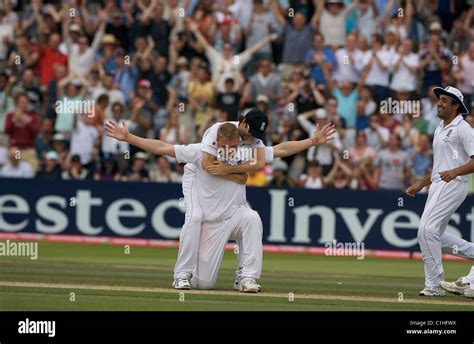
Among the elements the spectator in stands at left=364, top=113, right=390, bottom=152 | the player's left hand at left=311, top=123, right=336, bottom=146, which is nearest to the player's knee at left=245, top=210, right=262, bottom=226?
the player's left hand at left=311, top=123, right=336, bottom=146

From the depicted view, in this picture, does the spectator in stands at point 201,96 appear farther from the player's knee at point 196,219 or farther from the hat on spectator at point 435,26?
the player's knee at point 196,219

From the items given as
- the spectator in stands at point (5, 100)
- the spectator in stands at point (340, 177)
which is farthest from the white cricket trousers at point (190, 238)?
the spectator in stands at point (5, 100)

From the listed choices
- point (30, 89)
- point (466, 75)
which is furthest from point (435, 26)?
point (30, 89)

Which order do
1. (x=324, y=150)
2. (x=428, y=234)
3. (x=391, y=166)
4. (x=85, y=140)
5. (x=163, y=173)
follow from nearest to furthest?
(x=428, y=234) < (x=391, y=166) < (x=324, y=150) < (x=163, y=173) < (x=85, y=140)

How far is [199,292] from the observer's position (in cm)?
1467

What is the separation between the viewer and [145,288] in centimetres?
1498

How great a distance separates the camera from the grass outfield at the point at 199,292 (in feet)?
44.6

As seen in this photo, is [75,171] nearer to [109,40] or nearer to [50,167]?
[50,167]

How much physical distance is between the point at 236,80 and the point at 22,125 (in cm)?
415

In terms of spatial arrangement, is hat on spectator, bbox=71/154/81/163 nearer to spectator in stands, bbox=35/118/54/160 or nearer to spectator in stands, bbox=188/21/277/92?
spectator in stands, bbox=35/118/54/160

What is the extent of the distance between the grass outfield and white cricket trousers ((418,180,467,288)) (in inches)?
16.0

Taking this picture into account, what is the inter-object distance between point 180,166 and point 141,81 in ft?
7.67

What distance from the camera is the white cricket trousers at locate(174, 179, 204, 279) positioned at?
1478 centimetres
